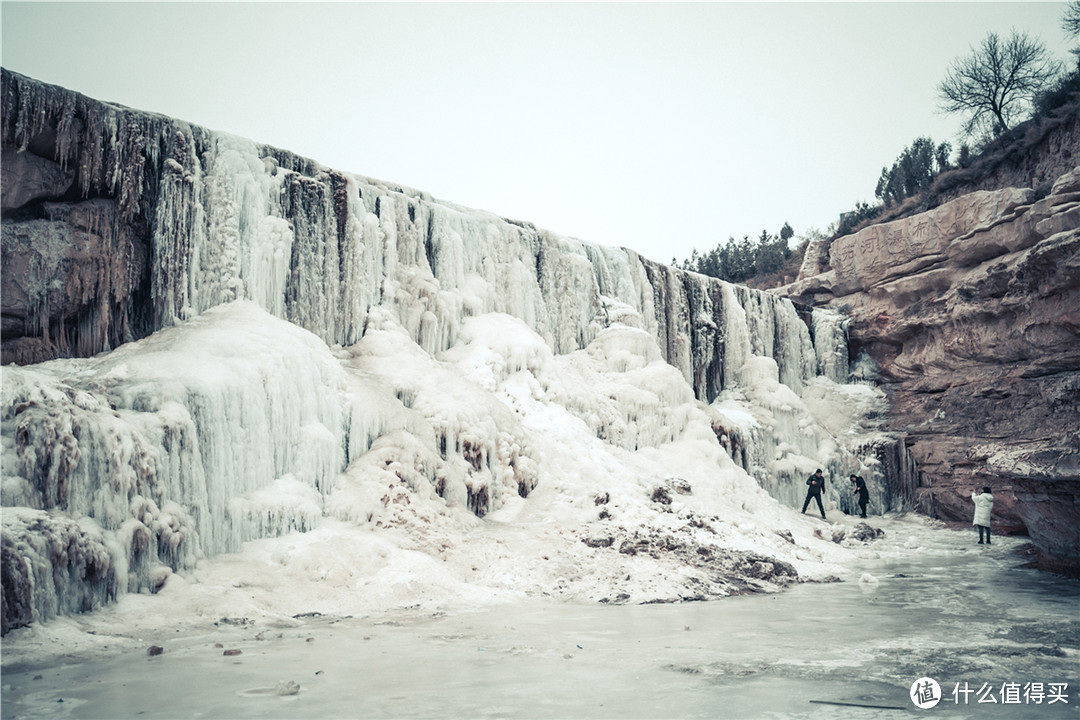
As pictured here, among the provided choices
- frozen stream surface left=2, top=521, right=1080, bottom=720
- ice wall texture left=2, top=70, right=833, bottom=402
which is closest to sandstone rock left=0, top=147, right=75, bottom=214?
ice wall texture left=2, top=70, right=833, bottom=402

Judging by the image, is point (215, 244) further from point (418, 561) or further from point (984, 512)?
point (984, 512)

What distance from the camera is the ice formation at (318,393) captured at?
7.23 meters

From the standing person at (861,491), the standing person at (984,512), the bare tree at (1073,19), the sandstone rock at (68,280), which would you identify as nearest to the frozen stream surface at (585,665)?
the sandstone rock at (68,280)

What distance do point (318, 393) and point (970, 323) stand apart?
687 inches

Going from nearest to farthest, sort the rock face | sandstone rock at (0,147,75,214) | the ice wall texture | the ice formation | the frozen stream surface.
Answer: the frozen stream surface, the ice formation, sandstone rock at (0,147,75,214), the ice wall texture, the rock face

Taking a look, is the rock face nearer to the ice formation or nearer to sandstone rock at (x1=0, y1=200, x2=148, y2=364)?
the ice formation

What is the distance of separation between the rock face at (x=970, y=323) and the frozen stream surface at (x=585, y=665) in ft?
31.2

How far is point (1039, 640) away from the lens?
629 centimetres

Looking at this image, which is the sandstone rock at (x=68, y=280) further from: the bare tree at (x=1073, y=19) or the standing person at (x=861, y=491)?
the bare tree at (x=1073, y=19)

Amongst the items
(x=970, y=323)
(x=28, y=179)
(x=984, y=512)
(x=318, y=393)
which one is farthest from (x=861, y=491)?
(x=28, y=179)

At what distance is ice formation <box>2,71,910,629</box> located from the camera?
7230mm

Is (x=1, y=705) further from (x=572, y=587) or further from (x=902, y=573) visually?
(x=902, y=573)

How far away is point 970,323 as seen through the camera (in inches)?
828

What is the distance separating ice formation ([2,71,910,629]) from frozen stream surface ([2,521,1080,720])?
1.52 m
